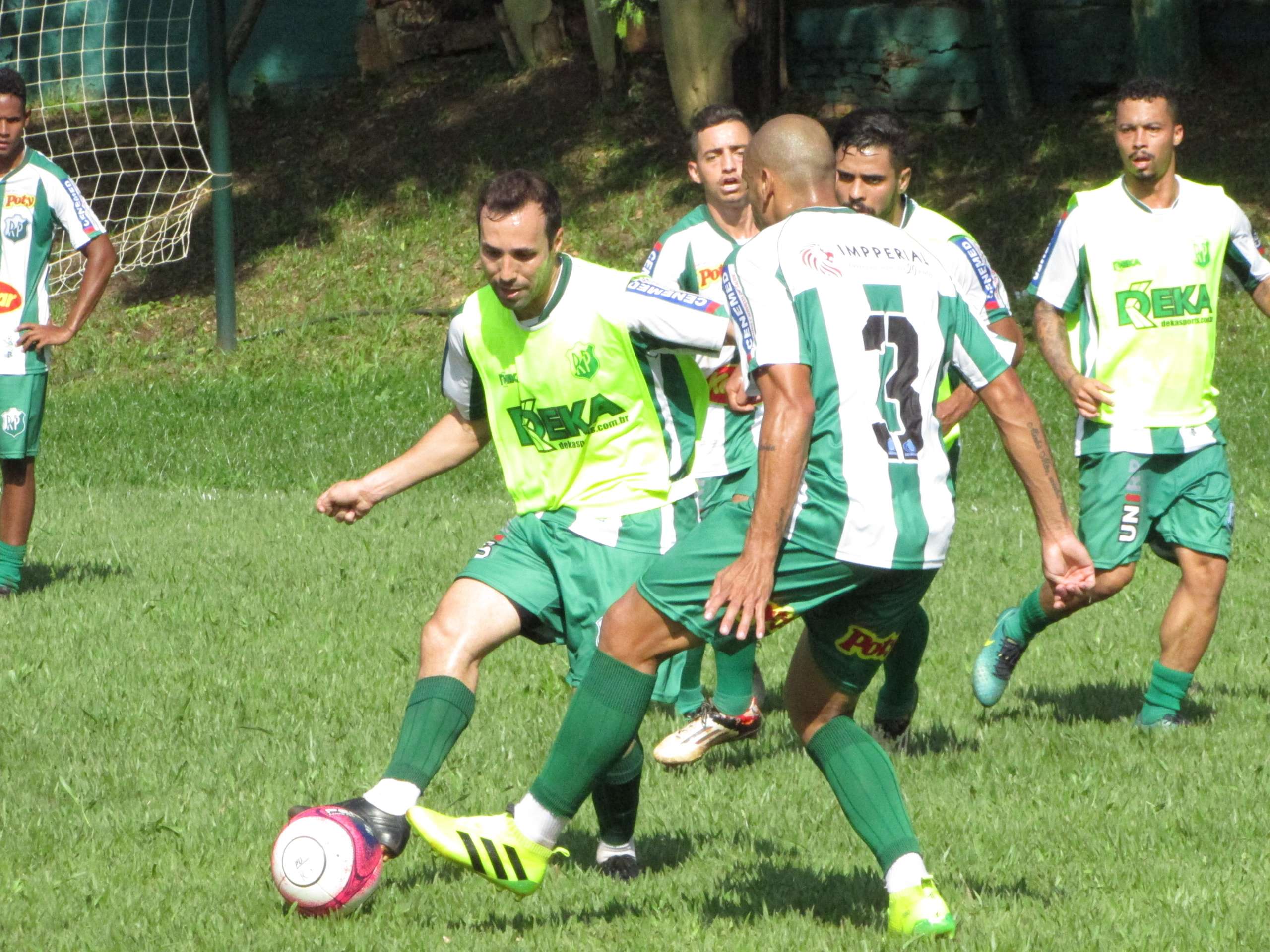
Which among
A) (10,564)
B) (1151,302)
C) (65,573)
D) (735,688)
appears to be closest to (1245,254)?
(1151,302)

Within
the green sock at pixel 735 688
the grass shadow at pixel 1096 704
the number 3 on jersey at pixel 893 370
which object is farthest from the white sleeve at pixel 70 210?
the number 3 on jersey at pixel 893 370

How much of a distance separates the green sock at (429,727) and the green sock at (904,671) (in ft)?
6.68

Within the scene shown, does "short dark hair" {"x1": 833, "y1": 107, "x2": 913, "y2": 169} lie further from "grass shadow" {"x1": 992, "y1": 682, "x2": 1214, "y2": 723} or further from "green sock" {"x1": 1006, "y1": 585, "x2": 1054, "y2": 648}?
"grass shadow" {"x1": 992, "y1": 682, "x2": 1214, "y2": 723}

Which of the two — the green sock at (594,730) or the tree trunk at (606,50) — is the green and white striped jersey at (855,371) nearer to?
the green sock at (594,730)

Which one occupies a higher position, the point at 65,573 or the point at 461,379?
the point at 461,379

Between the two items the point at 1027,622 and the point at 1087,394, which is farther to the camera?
the point at 1027,622

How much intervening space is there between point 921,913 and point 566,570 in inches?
58.0

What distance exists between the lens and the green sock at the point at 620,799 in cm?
503

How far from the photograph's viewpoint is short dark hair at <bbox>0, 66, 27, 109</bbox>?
8.92 m

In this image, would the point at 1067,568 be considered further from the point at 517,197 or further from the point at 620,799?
the point at 517,197

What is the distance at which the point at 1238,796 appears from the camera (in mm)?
5762

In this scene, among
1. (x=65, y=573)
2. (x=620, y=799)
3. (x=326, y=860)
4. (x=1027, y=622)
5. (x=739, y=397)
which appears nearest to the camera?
(x=326, y=860)

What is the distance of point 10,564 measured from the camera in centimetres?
924

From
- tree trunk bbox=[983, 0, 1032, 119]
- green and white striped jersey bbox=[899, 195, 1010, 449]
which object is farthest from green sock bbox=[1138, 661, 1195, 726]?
tree trunk bbox=[983, 0, 1032, 119]
